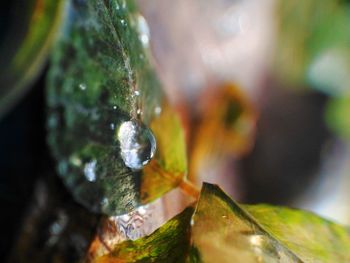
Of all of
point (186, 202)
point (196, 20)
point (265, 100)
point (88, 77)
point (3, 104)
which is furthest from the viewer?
point (265, 100)

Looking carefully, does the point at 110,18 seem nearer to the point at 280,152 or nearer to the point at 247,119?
the point at 247,119

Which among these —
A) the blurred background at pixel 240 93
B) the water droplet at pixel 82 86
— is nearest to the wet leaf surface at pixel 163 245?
the water droplet at pixel 82 86

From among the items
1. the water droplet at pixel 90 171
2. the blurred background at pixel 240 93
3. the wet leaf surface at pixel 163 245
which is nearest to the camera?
the wet leaf surface at pixel 163 245

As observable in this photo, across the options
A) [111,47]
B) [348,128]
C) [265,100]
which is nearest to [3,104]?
[111,47]

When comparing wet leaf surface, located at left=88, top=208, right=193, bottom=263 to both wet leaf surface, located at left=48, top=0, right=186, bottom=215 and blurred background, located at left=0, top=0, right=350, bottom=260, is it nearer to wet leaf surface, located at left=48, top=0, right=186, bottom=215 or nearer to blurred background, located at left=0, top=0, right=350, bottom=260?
wet leaf surface, located at left=48, top=0, right=186, bottom=215

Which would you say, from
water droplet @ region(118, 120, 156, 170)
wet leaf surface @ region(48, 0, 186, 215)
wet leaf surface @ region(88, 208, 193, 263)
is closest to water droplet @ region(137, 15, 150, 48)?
wet leaf surface @ region(48, 0, 186, 215)

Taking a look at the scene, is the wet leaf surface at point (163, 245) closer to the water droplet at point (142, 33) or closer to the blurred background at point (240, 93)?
the water droplet at point (142, 33)
